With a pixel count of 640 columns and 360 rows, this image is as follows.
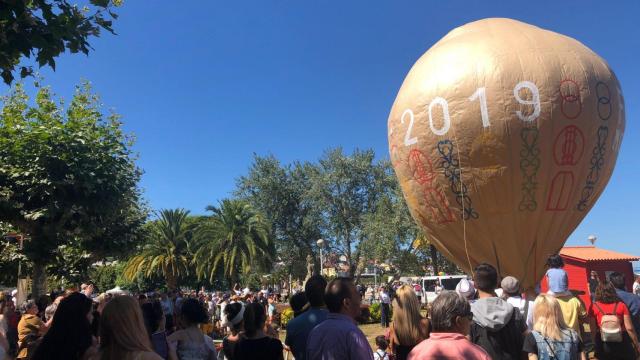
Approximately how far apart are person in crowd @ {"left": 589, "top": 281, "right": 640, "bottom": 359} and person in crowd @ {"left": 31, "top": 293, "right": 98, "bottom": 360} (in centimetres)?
550

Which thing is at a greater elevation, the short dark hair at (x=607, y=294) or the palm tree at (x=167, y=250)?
the palm tree at (x=167, y=250)

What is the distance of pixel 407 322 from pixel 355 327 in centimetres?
79

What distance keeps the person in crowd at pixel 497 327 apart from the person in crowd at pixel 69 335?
3.10 m

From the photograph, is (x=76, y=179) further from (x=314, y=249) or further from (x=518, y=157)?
(x=314, y=249)

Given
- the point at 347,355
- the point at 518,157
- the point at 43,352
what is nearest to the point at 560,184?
the point at 518,157

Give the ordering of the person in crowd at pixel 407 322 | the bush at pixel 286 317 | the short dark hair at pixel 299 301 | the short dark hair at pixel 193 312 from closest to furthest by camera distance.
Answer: the person in crowd at pixel 407 322 → the short dark hair at pixel 193 312 → the short dark hair at pixel 299 301 → the bush at pixel 286 317

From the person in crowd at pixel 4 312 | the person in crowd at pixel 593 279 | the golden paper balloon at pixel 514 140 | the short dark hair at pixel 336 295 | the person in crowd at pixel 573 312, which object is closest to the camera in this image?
the short dark hair at pixel 336 295

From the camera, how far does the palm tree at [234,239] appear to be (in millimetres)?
31500

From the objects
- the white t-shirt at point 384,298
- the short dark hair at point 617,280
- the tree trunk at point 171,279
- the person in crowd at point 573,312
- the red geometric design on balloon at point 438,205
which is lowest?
the white t-shirt at point 384,298

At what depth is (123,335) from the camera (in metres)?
2.41

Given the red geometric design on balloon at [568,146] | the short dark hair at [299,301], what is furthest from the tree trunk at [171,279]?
the short dark hair at [299,301]

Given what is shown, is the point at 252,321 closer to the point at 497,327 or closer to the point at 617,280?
the point at 497,327

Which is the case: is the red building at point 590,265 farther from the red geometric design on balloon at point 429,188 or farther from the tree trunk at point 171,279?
the tree trunk at point 171,279

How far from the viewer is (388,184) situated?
118 ft
